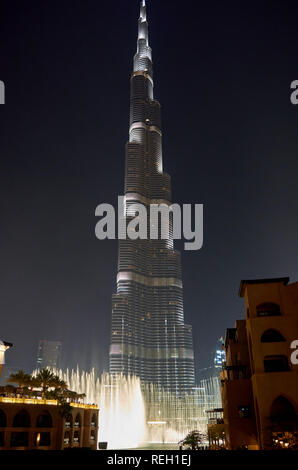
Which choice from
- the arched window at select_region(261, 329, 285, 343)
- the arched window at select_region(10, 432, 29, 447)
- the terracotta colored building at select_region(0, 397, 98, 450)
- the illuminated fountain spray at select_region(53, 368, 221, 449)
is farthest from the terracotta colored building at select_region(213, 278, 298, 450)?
the illuminated fountain spray at select_region(53, 368, 221, 449)

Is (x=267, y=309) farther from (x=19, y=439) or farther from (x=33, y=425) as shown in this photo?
(x=19, y=439)

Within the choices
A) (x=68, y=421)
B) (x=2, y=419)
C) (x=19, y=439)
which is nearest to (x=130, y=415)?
(x=68, y=421)

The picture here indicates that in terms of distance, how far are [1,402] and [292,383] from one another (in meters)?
44.2

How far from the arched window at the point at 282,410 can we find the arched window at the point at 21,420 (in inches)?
1549

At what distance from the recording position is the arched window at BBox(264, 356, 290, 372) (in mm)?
47716

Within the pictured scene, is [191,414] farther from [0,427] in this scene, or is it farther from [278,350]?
[278,350]

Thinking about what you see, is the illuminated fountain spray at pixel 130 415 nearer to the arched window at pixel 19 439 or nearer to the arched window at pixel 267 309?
the arched window at pixel 19 439

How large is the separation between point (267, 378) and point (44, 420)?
1547 inches

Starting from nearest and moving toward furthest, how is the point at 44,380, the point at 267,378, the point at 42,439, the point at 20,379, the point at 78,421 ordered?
Result: 1. the point at 267,378
2. the point at 42,439
3. the point at 20,379
4. the point at 44,380
5. the point at 78,421

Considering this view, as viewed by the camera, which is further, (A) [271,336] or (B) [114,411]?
(B) [114,411]

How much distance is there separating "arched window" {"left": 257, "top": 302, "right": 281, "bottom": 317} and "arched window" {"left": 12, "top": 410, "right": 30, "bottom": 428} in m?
40.9

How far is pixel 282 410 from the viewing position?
45969 mm
